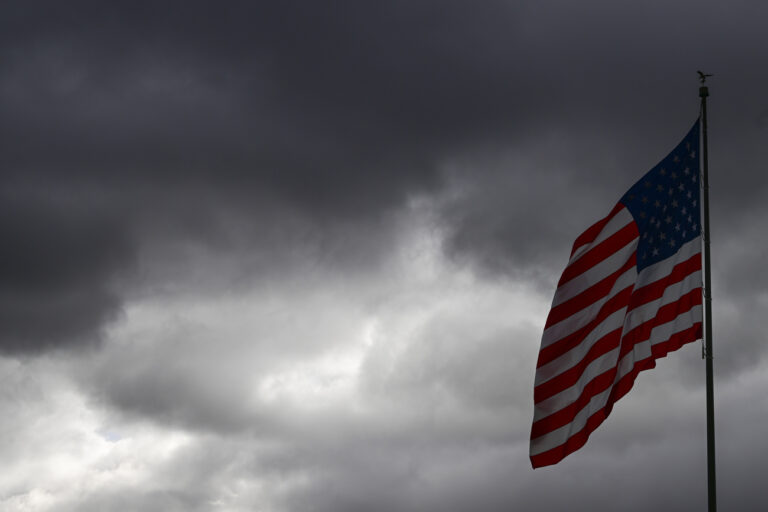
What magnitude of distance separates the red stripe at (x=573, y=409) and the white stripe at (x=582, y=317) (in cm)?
199

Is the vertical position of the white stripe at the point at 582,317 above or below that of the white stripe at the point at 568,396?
above

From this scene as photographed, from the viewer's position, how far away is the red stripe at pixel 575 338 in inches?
1395

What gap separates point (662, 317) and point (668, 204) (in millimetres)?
4038

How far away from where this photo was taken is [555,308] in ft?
118

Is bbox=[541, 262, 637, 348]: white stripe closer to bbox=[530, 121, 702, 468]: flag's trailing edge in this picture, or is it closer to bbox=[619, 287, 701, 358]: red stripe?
bbox=[530, 121, 702, 468]: flag's trailing edge

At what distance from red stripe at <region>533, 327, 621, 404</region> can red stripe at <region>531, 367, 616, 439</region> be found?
1.99ft

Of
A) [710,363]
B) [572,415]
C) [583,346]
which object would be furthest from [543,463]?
[710,363]

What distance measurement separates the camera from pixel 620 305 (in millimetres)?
35250

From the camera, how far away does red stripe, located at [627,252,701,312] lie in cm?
3475

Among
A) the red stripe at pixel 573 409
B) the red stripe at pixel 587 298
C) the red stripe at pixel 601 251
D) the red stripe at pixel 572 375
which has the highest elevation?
the red stripe at pixel 601 251

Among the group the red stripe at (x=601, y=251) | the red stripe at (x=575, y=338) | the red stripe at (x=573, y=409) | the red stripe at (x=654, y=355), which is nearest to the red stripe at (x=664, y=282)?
the red stripe at (x=575, y=338)

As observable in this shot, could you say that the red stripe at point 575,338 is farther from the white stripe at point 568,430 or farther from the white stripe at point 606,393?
the white stripe at point 568,430

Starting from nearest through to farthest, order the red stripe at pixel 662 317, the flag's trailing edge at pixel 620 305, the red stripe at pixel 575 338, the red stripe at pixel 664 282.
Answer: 1. the red stripe at pixel 662 317
2. the flag's trailing edge at pixel 620 305
3. the red stripe at pixel 664 282
4. the red stripe at pixel 575 338

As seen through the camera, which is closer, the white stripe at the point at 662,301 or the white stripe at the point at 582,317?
the white stripe at the point at 662,301
